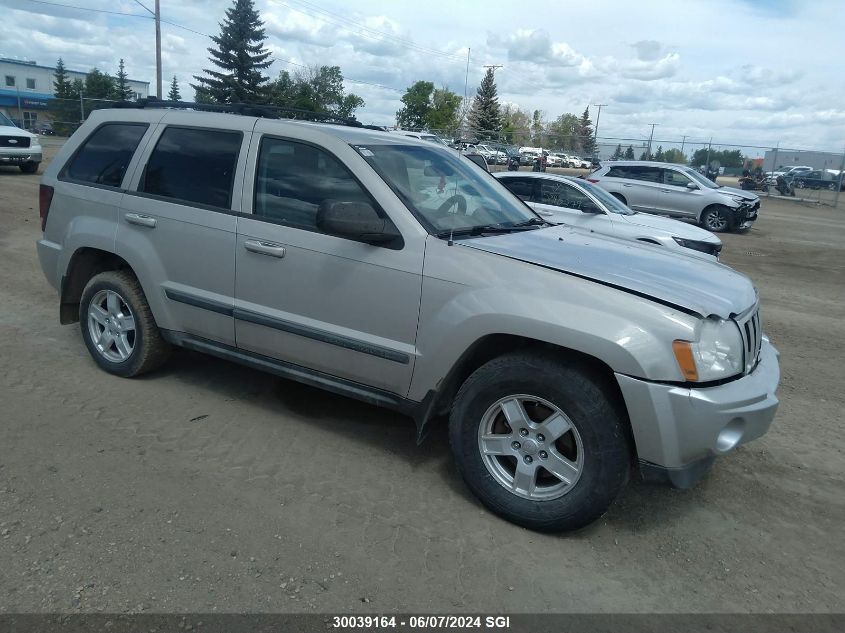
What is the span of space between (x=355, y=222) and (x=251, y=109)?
167 cm

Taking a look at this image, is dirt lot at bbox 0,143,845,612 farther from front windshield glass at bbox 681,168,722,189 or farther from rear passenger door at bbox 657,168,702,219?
front windshield glass at bbox 681,168,722,189

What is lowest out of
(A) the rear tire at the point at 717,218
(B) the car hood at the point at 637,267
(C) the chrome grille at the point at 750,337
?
(A) the rear tire at the point at 717,218

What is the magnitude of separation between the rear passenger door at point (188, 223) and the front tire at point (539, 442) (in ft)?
5.82

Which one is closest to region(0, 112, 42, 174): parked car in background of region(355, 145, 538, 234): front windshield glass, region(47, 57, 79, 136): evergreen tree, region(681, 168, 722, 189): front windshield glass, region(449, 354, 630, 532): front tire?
region(47, 57, 79, 136): evergreen tree

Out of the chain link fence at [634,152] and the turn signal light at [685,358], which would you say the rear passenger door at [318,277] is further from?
the chain link fence at [634,152]

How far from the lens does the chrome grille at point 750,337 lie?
342 centimetres

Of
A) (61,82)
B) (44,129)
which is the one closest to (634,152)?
(44,129)

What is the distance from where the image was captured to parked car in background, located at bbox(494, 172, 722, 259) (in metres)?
10.8

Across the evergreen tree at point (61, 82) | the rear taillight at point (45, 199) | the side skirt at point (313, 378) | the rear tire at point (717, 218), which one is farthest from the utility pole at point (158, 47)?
the evergreen tree at point (61, 82)

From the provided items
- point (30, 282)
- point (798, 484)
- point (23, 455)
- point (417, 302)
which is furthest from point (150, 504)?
point (30, 282)

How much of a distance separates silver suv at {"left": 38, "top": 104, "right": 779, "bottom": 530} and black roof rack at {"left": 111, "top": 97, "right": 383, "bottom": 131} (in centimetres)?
14

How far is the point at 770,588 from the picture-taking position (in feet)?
10.2

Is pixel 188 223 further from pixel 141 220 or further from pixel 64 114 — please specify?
pixel 64 114

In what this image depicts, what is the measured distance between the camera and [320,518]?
3.45 metres
